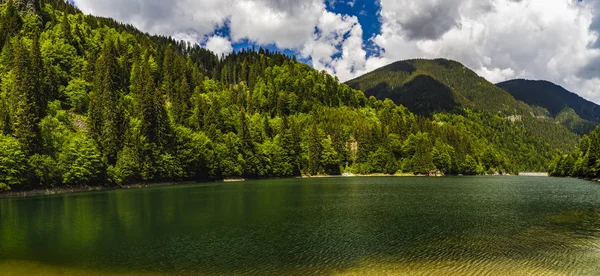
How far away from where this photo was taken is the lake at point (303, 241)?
2348 cm

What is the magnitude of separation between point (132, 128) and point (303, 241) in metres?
97.7

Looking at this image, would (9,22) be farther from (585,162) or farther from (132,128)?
(585,162)

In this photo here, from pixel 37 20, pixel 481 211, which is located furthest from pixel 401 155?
pixel 37 20

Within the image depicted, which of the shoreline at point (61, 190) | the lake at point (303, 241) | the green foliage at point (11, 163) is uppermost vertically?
the green foliage at point (11, 163)

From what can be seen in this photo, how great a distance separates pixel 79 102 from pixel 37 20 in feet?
191

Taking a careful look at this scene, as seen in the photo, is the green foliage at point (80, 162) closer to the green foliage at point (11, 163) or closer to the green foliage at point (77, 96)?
the green foliage at point (11, 163)

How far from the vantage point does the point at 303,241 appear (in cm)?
3092

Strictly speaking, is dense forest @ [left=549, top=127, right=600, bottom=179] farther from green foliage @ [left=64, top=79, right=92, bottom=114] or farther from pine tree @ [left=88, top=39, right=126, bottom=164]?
green foliage @ [left=64, top=79, right=92, bottom=114]

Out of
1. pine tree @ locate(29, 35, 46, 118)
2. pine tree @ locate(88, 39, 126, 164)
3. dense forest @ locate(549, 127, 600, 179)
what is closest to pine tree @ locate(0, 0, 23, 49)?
pine tree @ locate(29, 35, 46, 118)

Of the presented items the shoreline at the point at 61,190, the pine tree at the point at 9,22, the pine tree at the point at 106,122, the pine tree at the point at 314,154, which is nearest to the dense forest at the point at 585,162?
the pine tree at the point at 314,154

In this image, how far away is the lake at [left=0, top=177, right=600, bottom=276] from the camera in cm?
2348

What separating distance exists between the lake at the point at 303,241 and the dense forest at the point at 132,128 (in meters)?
44.8

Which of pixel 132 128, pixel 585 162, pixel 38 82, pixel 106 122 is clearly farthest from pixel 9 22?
pixel 585 162

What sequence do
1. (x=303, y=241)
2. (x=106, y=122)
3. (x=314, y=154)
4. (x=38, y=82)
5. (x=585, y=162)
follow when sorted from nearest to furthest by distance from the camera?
1. (x=303, y=241)
2. (x=38, y=82)
3. (x=106, y=122)
4. (x=585, y=162)
5. (x=314, y=154)
